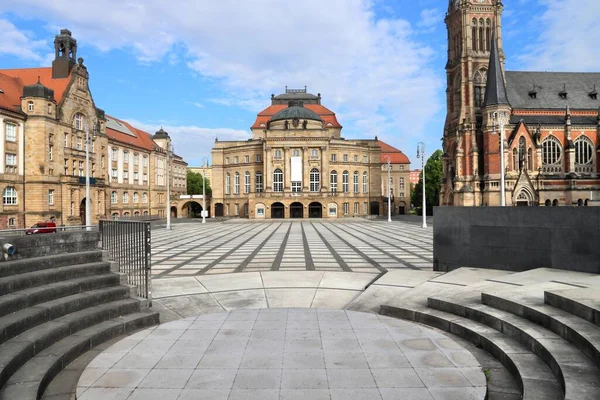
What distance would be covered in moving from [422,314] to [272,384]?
369 centimetres

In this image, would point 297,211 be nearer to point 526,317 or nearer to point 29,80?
point 29,80

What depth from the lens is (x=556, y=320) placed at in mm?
5535

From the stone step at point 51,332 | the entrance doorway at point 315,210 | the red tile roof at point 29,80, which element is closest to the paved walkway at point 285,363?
the stone step at point 51,332

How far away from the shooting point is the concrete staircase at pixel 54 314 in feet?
15.8

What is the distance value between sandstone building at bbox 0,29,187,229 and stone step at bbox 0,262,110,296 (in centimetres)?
2865

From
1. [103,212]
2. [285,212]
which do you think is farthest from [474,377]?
[285,212]

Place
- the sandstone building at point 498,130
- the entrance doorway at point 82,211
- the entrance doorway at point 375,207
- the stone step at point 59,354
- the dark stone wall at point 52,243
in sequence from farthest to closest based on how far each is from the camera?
1. the entrance doorway at point 375,207
2. the sandstone building at point 498,130
3. the entrance doorway at point 82,211
4. the dark stone wall at point 52,243
5. the stone step at point 59,354

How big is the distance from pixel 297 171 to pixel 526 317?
6470cm

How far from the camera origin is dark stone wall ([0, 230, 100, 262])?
23.2 ft

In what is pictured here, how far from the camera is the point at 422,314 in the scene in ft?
24.1

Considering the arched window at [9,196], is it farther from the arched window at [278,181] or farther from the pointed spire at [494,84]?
the pointed spire at [494,84]

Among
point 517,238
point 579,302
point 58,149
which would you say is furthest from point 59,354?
point 58,149

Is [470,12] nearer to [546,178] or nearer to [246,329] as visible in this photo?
[546,178]

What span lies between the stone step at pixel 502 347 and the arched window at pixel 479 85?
56916 millimetres
